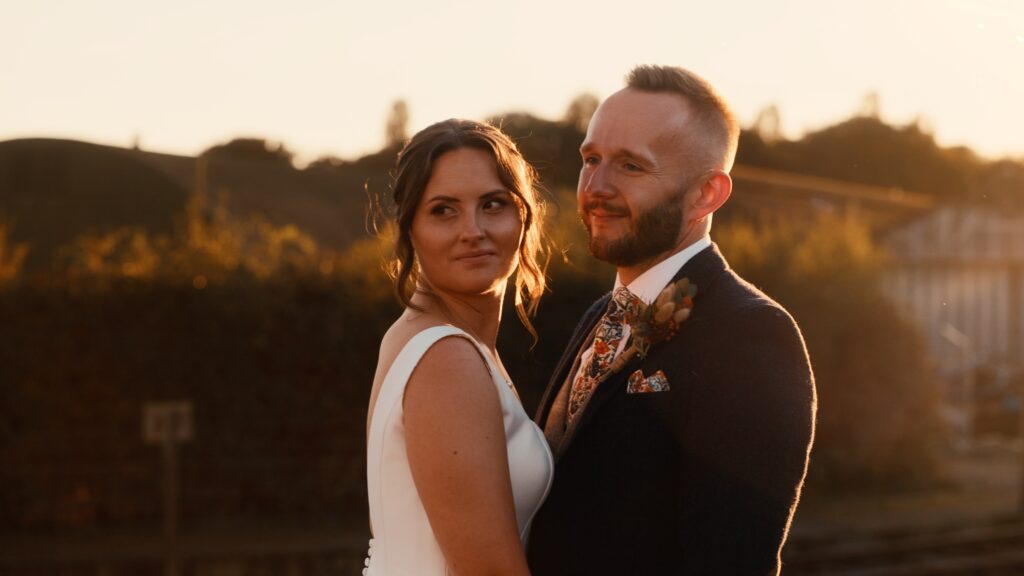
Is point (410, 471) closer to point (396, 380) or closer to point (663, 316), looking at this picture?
point (396, 380)

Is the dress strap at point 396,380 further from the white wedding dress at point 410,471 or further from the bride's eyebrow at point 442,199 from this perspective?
the bride's eyebrow at point 442,199

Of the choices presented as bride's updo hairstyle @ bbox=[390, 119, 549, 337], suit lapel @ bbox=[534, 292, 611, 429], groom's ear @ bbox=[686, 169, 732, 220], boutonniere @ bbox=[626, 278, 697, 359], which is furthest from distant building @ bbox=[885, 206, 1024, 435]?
boutonniere @ bbox=[626, 278, 697, 359]

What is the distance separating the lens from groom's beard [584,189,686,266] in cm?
302

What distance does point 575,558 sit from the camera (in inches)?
115

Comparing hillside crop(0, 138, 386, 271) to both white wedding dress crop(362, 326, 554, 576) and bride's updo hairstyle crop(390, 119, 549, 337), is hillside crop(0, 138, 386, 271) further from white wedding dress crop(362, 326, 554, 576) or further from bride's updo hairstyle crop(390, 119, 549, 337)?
white wedding dress crop(362, 326, 554, 576)

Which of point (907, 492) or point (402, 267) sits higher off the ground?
point (402, 267)

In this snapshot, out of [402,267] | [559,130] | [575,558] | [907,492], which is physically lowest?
[907,492]

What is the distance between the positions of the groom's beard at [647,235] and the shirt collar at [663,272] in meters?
0.04

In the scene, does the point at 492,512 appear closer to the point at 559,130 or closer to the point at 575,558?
the point at 575,558

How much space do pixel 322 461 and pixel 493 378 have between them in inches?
563

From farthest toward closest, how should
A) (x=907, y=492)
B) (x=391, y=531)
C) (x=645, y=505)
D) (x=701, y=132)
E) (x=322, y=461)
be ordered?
(x=907, y=492), (x=322, y=461), (x=391, y=531), (x=701, y=132), (x=645, y=505)

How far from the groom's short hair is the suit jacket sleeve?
0.53 metres

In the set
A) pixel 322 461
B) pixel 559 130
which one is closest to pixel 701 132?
pixel 322 461

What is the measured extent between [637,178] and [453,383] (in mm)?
682
